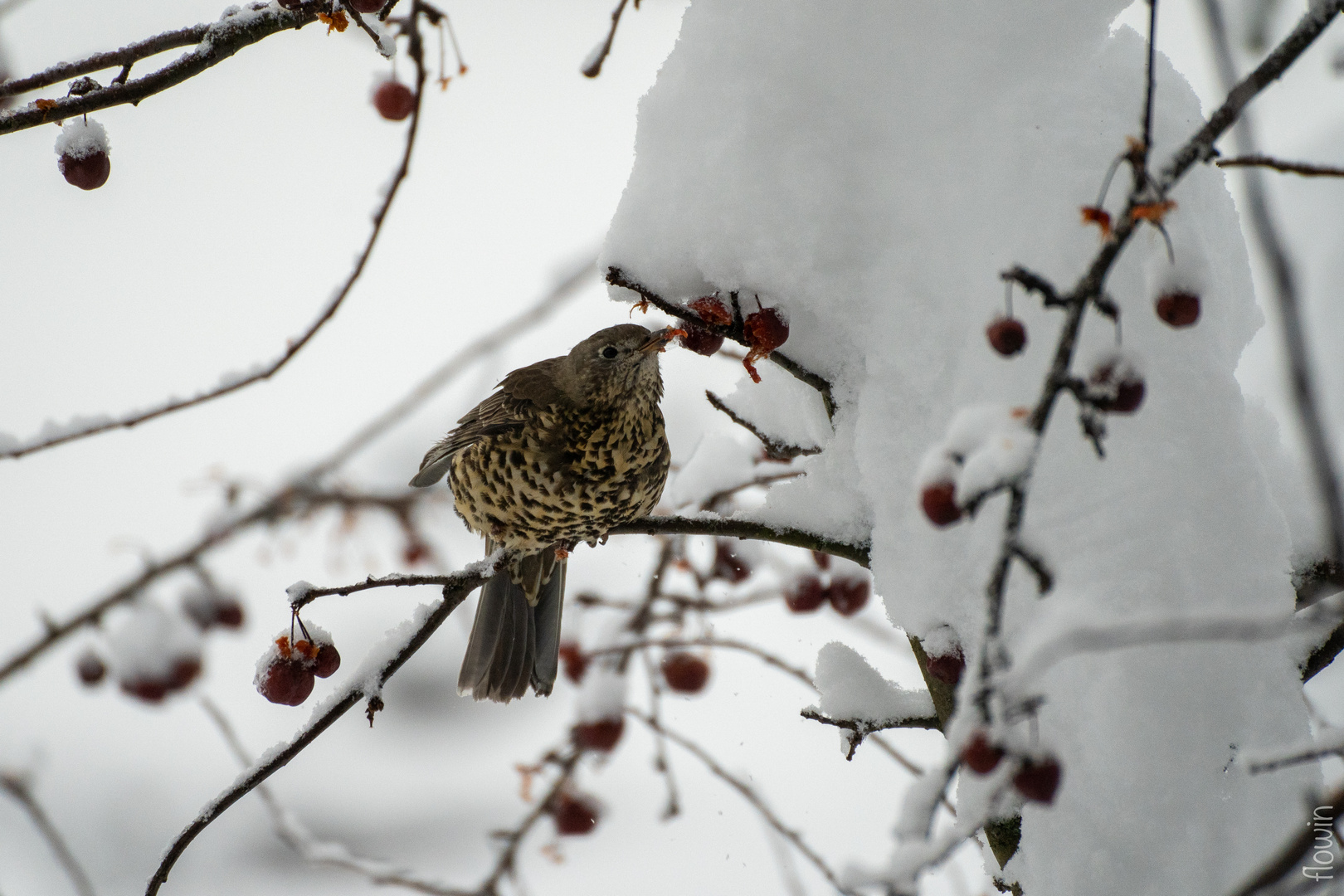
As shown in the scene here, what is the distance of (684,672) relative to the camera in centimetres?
308

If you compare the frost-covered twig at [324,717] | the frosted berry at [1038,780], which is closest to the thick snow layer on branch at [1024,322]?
the frosted berry at [1038,780]

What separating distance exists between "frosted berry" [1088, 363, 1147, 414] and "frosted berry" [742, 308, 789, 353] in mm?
633

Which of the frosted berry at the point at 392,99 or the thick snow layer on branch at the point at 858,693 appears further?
the frosted berry at the point at 392,99

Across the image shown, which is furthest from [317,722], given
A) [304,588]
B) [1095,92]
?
[1095,92]

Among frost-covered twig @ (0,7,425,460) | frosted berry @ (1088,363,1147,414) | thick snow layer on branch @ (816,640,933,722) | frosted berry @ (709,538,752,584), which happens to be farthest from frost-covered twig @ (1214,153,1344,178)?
frosted berry @ (709,538,752,584)

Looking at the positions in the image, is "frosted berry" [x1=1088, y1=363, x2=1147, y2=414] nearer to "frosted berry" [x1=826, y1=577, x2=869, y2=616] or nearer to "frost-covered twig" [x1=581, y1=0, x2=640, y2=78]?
"frost-covered twig" [x1=581, y1=0, x2=640, y2=78]

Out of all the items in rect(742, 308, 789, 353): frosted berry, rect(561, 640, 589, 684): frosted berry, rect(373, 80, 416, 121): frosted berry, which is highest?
rect(373, 80, 416, 121): frosted berry

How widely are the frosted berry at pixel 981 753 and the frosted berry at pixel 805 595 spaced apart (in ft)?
5.60

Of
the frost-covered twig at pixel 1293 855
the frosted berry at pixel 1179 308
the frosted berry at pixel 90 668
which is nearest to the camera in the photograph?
the frost-covered twig at pixel 1293 855

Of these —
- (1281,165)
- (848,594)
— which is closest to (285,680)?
(848,594)

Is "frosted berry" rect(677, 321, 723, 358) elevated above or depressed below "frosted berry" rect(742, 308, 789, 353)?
above

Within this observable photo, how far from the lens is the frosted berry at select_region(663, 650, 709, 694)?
308cm

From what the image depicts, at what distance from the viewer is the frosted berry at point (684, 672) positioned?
3.08m

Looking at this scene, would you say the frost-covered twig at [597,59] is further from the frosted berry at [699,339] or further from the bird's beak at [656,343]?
the bird's beak at [656,343]
